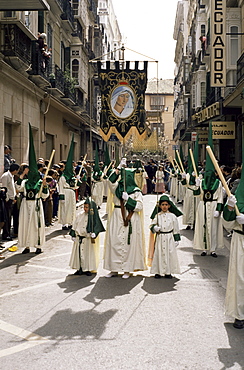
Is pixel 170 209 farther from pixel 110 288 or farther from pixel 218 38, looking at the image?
pixel 218 38

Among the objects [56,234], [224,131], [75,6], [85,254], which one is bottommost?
[56,234]

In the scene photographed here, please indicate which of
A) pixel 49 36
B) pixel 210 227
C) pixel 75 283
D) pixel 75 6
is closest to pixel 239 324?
pixel 75 283

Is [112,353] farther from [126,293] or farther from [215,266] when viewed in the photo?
[215,266]

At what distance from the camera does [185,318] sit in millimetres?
5543

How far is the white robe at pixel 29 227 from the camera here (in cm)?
970

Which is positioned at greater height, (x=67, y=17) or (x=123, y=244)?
(x=67, y=17)

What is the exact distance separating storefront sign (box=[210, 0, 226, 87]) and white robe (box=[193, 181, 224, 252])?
9.14m

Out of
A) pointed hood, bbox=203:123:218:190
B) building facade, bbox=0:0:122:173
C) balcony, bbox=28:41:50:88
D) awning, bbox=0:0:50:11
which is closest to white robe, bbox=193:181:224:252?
pointed hood, bbox=203:123:218:190

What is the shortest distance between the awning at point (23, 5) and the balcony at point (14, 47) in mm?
3300

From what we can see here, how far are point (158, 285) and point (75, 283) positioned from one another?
125cm

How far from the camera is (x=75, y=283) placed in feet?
23.8

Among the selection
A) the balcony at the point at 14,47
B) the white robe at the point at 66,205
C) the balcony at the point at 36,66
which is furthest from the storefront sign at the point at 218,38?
the white robe at the point at 66,205

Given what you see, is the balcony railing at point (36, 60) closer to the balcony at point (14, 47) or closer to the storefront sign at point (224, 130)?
the balcony at point (14, 47)

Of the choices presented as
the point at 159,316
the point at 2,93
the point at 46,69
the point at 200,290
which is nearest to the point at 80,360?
the point at 159,316
